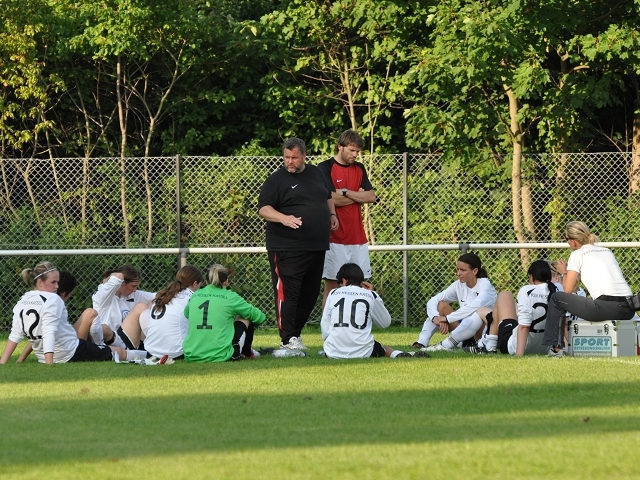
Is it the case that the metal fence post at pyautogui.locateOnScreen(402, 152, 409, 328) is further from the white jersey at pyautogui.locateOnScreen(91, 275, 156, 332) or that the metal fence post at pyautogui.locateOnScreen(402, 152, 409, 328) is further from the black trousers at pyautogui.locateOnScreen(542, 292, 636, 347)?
the black trousers at pyautogui.locateOnScreen(542, 292, 636, 347)

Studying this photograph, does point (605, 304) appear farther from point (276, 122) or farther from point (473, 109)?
point (276, 122)

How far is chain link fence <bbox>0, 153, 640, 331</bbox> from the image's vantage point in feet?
50.9

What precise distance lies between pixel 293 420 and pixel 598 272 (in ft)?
15.5

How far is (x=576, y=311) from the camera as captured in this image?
1077 cm

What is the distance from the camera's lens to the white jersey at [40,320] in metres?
10.7

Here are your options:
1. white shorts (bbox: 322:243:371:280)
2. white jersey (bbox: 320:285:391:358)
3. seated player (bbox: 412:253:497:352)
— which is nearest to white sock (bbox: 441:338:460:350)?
seated player (bbox: 412:253:497:352)

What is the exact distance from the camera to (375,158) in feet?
51.3

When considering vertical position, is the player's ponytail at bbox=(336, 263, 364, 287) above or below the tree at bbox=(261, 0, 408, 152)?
below

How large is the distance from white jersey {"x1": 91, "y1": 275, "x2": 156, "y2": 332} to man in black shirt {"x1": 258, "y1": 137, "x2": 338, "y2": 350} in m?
1.65

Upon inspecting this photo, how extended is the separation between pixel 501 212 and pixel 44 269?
23.2 feet

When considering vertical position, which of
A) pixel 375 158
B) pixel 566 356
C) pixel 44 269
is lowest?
pixel 566 356

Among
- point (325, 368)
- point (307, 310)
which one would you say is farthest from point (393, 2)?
point (325, 368)

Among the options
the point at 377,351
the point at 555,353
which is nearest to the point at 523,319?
the point at 555,353

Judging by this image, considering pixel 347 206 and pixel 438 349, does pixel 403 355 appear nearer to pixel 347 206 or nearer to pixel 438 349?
pixel 438 349
